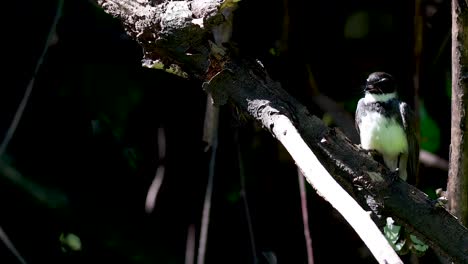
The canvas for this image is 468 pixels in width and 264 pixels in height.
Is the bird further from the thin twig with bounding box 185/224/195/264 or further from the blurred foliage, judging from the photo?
the thin twig with bounding box 185/224/195/264

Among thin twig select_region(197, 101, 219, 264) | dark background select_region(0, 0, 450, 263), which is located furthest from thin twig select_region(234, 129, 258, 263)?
thin twig select_region(197, 101, 219, 264)

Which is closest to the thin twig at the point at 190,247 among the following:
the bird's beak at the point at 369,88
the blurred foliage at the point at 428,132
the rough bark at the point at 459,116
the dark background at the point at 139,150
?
the dark background at the point at 139,150

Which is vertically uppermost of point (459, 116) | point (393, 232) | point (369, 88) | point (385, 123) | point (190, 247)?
point (369, 88)

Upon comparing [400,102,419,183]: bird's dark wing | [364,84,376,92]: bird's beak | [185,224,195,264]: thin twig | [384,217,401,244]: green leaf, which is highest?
[364,84,376,92]: bird's beak

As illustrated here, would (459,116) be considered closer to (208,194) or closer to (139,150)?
(208,194)

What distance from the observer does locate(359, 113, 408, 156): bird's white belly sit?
3.38 m

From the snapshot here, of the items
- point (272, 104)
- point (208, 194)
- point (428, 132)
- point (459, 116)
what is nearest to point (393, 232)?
point (459, 116)

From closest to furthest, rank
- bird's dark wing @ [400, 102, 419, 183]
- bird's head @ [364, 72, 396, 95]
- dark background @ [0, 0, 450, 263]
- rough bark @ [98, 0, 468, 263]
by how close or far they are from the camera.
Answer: rough bark @ [98, 0, 468, 263], dark background @ [0, 0, 450, 263], bird's dark wing @ [400, 102, 419, 183], bird's head @ [364, 72, 396, 95]

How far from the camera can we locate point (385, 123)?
341cm

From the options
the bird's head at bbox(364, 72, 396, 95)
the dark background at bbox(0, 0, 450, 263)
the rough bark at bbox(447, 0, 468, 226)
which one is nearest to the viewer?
the rough bark at bbox(447, 0, 468, 226)

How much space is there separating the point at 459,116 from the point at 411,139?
978 mm

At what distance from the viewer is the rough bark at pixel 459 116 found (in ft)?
7.08

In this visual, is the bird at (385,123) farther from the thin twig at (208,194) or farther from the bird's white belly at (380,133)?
the thin twig at (208,194)

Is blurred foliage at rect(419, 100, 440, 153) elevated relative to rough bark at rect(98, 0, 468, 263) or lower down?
elevated
